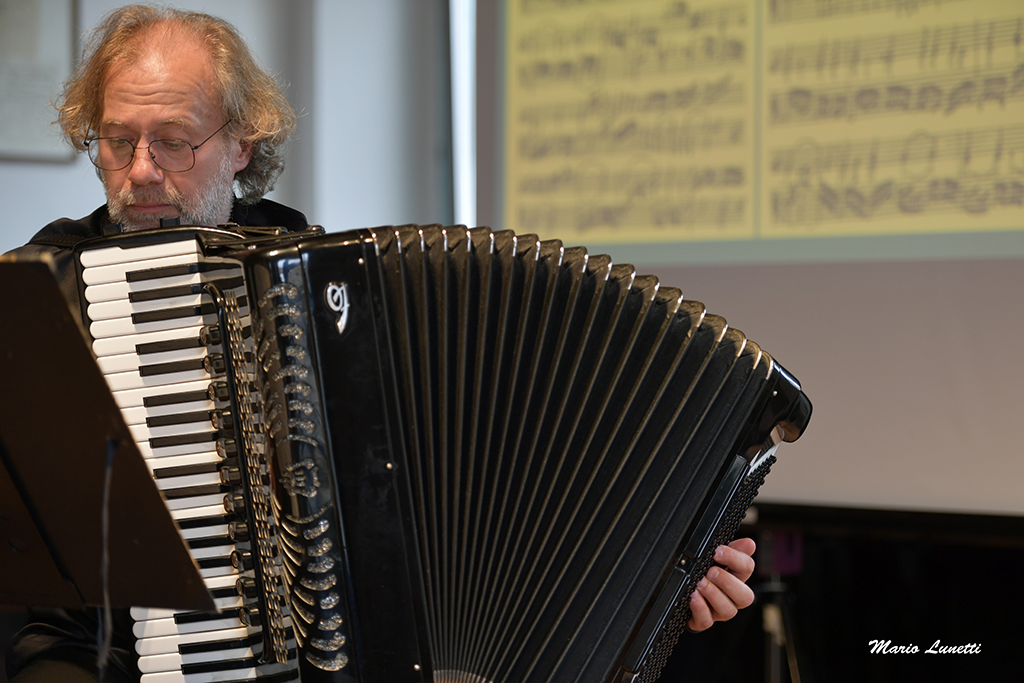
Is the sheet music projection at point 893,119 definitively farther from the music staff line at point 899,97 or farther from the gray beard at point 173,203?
the gray beard at point 173,203

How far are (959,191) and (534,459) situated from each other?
1.49 meters

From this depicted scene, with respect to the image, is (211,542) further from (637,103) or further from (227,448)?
(637,103)

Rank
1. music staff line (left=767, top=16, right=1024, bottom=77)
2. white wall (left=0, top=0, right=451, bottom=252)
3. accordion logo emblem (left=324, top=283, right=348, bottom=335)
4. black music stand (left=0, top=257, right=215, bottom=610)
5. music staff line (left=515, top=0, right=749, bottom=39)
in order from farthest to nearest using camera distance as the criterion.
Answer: white wall (left=0, top=0, right=451, bottom=252) < music staff line (left=515, top=0, right=749, bottom=39) < music staff line (left=767, top=16, right=1024, bottom=77) < accordion logo emblem (left=324, top=283, right=348, bottom=335) < black music stand (left=0, top=257, right=215, bottom=610)

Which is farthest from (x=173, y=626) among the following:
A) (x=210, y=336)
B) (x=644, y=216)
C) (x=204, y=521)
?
(x=644, y=216)

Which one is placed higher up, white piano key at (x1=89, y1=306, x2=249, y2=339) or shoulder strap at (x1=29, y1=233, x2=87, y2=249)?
shoulder strap at (x1=29, y1=233, x2=87, y2=249)

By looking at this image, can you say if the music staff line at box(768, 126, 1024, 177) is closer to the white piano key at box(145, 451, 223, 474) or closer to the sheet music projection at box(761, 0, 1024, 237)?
the sheet music projection at box(761, 0, 1024, 237)

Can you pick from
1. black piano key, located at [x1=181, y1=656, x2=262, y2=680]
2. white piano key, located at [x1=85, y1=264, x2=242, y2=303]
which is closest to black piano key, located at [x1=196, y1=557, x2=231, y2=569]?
black piano key, located at [x1=181, y1=656, x2=262, y2=680]

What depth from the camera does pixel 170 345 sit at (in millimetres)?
1018

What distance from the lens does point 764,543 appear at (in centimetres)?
230

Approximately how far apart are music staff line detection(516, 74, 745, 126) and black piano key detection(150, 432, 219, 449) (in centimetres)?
174

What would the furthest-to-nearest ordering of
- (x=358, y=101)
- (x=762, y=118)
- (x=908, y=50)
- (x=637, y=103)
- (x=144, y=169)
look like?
(x=358, y=101), (x=637, y=103), (x=762, y=118), (x=908, y=50), (x=144, y=169)

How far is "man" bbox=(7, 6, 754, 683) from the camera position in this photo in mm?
1193

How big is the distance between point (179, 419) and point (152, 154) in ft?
1.89

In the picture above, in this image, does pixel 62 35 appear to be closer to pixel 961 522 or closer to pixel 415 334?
pixel 415 334
